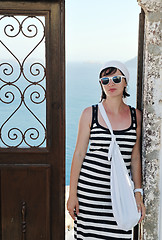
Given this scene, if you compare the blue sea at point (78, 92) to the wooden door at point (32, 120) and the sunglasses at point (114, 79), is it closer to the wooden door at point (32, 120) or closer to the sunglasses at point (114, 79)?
the wooden door at point (32, 120)

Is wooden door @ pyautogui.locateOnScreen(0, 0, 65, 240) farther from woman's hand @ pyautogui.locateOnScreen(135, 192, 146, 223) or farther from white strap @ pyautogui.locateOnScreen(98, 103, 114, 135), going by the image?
woman's hand @ pyautogui.locateOnScreen(135, 192, 146, 223)

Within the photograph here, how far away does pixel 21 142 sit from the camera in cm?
319

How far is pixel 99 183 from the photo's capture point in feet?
8.59

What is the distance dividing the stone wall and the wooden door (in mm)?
745

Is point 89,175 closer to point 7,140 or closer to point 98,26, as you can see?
point 7,140

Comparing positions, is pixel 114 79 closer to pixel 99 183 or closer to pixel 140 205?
pixel 99 183

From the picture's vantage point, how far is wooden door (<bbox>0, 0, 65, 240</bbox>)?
307cm

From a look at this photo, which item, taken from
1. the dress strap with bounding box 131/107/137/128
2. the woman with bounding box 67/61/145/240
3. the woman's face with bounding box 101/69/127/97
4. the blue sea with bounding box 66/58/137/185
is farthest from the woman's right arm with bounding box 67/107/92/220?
the blue sea with bounding box 66/58/137/185

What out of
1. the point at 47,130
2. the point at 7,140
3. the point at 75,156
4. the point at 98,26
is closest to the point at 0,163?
the point at 7,140

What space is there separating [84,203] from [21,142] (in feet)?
2.78

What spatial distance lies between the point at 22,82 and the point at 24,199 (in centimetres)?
100

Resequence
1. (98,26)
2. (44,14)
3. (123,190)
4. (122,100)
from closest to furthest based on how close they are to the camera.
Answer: (123,190), (122,100), (44,14), (98,26)

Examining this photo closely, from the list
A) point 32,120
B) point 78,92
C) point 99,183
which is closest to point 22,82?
point 32,120

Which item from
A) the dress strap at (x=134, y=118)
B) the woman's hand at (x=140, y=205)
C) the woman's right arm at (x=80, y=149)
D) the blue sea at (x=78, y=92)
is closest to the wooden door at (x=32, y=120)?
the woman's right arm at (x=80, y=149)
